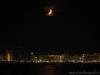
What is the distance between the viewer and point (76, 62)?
818cm

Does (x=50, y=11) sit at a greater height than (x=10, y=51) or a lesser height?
greater
